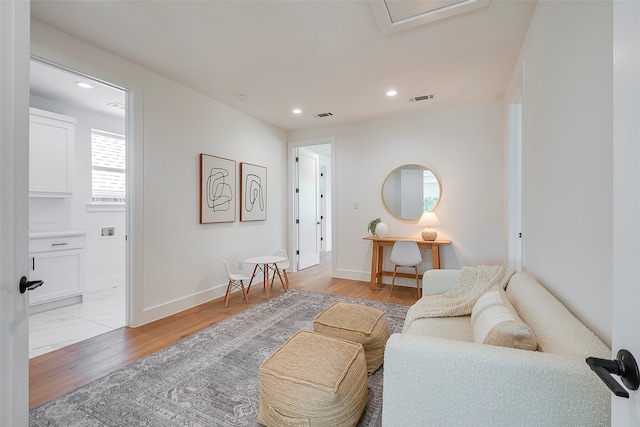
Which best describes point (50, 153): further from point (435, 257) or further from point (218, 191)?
point (435, 257)

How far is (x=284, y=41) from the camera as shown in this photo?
89.4 inches

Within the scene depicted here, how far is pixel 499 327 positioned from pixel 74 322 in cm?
369

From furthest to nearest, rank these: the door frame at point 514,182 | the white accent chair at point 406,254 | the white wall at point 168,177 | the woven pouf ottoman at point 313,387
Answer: the white accent chair at point 406,254 < the door frame at point 514,182 < the white wall at point 168,177 < the woven pouf ottoman at point 313,387

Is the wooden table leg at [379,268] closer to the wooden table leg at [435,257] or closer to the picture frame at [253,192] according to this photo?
the wooden table leg at [435,257]

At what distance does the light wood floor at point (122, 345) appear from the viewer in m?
1.83

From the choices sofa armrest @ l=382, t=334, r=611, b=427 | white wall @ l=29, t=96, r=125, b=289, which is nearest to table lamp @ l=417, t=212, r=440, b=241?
sofa armrest @ l=382, t=334, r=611, b=427

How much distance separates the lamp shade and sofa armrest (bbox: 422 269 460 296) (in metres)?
1.64

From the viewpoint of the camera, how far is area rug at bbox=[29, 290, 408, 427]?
1.49 m

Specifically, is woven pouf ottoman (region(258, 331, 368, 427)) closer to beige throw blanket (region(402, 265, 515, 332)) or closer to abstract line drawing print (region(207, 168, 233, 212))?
beige throw blanket (region(402, 265, 515, 332))

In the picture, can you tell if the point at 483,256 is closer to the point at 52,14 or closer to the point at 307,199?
the point at 307,199

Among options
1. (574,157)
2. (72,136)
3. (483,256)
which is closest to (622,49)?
(574,157)

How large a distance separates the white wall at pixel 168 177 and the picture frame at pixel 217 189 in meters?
0.08

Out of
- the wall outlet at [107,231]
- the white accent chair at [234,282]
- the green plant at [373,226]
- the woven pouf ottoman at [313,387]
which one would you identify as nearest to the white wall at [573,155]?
the woven pouf ottoman at [313,387]

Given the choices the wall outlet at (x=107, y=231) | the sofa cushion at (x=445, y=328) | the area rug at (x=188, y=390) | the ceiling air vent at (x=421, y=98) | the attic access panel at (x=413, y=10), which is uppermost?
the ceiling air vent at (x=421, y=98)
